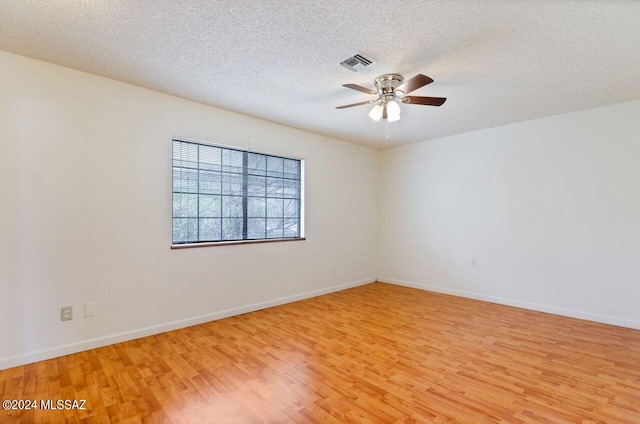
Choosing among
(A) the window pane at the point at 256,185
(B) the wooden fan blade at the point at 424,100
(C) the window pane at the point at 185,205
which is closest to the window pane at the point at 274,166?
(A) the window pane at the point at 256,185

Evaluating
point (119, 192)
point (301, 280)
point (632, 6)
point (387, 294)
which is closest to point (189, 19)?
point (119, 192)

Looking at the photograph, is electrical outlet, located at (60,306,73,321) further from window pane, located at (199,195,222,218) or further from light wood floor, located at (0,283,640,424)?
window pane, located at (199,195,222,218)

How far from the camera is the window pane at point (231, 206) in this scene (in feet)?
12.2

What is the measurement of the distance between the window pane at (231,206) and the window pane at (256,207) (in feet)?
0.44

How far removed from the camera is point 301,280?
4477 millimetres

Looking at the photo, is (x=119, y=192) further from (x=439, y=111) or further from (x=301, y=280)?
(x=439, y=111)

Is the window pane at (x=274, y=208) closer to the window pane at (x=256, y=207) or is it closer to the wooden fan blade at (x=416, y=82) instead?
the window pane at (x=256, y=207)

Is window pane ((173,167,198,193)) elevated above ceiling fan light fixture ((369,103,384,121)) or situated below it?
below

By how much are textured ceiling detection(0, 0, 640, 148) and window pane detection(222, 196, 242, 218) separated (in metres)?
1.17

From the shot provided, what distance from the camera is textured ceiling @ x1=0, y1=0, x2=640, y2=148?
1877 millimetres

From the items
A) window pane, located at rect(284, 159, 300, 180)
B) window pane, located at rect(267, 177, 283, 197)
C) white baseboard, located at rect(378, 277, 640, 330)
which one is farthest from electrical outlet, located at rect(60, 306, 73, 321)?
white baseboard, located at rect(378, 277, 640, 330)

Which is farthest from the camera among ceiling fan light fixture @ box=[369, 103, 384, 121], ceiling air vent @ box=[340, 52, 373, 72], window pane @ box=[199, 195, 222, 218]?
window pane @ box=[199, 195, 222, 218]

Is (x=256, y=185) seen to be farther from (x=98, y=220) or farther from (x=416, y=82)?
(x=416, y=82)

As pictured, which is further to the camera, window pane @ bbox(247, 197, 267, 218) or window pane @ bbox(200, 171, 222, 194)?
window pane @ bbox(247, 197, 267, 218)
